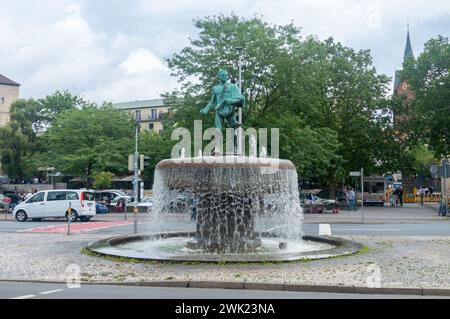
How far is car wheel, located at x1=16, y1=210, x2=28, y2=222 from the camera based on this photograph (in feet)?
98.2

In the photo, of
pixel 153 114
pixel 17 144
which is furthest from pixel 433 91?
pixel 153 114

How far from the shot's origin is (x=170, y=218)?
2816 cm

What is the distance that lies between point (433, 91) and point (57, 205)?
3078cm

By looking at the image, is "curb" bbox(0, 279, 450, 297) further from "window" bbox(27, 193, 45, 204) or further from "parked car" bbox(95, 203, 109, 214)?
"parked car" bbox(95, 203, 109, 214)

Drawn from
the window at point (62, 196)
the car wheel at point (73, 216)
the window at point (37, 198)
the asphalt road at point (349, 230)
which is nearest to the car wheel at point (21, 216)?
the window at point (37, 198)

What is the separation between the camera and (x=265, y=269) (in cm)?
1102

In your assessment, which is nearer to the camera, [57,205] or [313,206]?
[57,205]

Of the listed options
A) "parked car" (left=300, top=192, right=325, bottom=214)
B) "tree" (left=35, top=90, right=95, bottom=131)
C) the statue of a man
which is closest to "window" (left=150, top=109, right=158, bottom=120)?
"tree" (left=35, top=90, right=95, bottom=131)

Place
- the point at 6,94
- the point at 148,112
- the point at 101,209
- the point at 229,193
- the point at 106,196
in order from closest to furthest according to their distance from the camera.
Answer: the point at 229,193 → the point at 101,209 → the point at 106,196 → the point at 6,94 → the point at 148,112

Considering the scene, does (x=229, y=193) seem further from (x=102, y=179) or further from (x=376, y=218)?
(x=102, y=179)

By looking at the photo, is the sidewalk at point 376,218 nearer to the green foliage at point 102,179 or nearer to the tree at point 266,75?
the tree at point 266,75

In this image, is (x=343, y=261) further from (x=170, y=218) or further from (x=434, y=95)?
(x=434, y=95)

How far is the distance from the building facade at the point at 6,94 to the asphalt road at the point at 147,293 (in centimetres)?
9454
